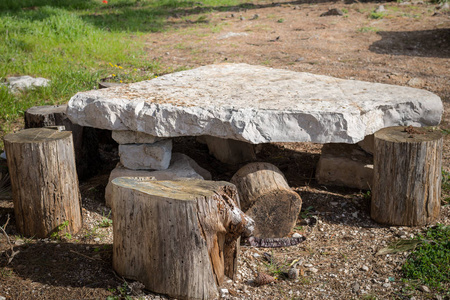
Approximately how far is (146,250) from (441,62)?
20.2ft

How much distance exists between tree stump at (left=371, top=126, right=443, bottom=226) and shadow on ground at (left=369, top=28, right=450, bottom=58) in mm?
4879

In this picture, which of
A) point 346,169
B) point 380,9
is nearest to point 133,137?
Answer: point 346,169

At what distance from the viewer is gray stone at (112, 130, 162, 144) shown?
3.42 m

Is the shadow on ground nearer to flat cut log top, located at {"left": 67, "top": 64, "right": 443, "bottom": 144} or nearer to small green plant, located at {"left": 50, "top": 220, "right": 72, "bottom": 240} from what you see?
flat cut log top, located at {"left": 67, "top": 64, "right": 443, "bottom": 144}

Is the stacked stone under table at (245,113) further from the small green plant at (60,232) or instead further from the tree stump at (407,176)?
the small green plant at (60,232)

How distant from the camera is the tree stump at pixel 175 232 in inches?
93.6

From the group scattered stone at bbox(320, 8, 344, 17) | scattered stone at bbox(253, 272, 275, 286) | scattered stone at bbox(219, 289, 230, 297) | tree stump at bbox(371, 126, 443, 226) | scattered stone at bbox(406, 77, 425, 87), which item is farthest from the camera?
scattered stone at bbox(320, 8, 344, 17)

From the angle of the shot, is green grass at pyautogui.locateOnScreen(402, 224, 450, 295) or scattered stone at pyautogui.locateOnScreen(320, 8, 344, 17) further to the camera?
scattered stone at pyautogui.locateOnScreen(320, 8, 344, 17)

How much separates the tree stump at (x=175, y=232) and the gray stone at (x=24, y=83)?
11.5 feet

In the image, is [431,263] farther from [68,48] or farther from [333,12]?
[333,12]

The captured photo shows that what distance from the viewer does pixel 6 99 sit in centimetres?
511

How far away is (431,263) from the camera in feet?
8.97

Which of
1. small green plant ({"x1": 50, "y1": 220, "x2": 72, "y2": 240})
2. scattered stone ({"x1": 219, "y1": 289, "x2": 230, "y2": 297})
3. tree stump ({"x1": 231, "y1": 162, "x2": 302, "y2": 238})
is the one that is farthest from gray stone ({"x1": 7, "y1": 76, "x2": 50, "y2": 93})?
scattered stone ({"x1": 219, "y1": 289, "x2": 230, "y2": 297})

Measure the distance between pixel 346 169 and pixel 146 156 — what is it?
160 cm
